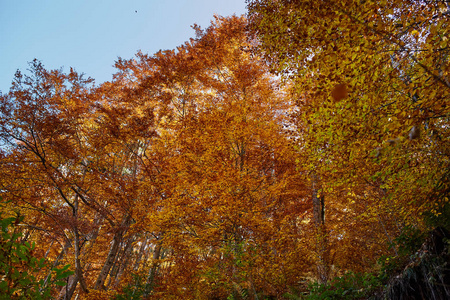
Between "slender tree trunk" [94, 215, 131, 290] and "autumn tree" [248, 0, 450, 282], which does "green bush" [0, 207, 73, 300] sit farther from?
"slender tree trunk" [94, 215, 131, 290]

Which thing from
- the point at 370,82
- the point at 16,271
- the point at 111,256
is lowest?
the point at 16,271

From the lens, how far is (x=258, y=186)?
6262 millimetres

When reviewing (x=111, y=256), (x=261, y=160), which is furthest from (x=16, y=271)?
(x=111, y=256)

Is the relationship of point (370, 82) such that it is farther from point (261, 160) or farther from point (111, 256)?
point (111, 256)

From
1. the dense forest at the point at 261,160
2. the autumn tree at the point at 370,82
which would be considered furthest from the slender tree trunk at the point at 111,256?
the autumn tree at the point at 370,82

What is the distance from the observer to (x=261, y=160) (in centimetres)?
722

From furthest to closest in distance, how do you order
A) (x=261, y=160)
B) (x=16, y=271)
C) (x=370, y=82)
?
(x=261, y=160) → (x=370, y=82) → (x=16, y=271)

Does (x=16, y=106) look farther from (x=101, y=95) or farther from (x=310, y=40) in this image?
(x=310, y=40)

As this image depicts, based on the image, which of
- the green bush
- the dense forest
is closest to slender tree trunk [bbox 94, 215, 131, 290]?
the dense forest

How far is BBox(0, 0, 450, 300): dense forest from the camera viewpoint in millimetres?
2814

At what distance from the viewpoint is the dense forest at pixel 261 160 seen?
281 cm

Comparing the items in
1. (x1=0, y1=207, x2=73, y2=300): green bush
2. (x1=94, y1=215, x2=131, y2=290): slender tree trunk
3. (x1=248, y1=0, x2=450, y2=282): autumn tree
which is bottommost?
(x1=0, y1=207, x2=73, y2=300): green bush

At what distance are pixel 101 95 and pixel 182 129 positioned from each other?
16.0ft

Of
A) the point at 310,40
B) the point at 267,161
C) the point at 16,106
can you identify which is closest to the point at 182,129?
the point at 267,161
